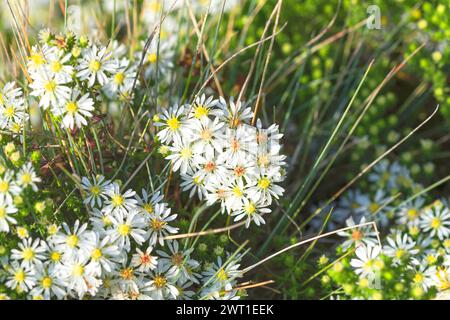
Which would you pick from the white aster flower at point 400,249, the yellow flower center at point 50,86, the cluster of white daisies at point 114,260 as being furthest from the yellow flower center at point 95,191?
the white aster flower at point 400,249

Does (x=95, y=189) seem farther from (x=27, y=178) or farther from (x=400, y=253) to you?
(x=400, y=253)

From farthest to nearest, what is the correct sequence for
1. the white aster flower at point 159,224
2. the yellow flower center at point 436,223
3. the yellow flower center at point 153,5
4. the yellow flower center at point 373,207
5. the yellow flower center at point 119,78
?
the yellow flower center at point 153,5 → the yellow flower center at point 373,207 → the yellow flower center at point 436,223 → the yellow flower center at point 119,78 → the white aster flower at point 159,224

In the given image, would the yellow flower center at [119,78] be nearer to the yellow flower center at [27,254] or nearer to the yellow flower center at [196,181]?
the yellow flower center at [196,181]

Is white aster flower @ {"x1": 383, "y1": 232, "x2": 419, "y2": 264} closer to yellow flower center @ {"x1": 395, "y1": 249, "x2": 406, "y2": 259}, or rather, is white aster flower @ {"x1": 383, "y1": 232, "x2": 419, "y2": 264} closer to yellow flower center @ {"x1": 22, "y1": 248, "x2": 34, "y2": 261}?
yellow flower center @ {"x1": 395, "y1": 249, "x2": 406, "y2": 259}

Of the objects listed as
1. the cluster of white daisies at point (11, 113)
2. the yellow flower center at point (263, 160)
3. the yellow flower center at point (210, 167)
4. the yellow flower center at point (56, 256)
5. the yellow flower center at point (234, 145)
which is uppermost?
the cluster of white daisies at point (11, 113)

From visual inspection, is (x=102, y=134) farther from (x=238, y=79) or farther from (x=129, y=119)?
(x=238, y=79)
